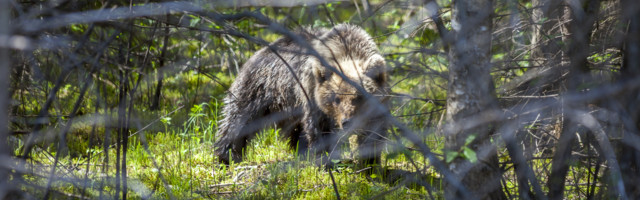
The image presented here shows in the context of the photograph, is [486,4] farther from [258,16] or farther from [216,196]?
[216,196]

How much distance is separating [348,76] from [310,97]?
19.6 inches

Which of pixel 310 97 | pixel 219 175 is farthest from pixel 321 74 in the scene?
pixel 219 175

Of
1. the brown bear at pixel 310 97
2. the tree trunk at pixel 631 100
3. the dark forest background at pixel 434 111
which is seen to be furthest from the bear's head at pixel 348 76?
the tree trunk at pixel 631 100

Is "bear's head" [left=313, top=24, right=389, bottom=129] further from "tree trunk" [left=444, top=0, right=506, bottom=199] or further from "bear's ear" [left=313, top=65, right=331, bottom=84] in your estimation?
"tree trunk" [left=444, top=0, right=506, bottom=199]

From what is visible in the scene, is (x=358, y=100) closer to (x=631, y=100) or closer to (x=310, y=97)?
(x=310, y=97)

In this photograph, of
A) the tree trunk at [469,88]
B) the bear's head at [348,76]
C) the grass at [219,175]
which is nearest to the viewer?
the tree trunk at [469,88]

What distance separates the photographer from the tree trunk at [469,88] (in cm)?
246

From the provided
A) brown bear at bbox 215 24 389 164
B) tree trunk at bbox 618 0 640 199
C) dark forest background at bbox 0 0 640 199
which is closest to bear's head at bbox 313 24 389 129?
brown bear at bbox 215 24 389 164

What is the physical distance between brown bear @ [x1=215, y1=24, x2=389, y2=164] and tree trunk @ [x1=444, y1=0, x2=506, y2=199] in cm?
231

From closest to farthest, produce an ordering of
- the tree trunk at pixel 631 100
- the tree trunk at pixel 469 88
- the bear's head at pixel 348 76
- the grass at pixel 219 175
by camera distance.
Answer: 1. the tree trunk at pixel 469 88
2. the tree trunk at pixel 631 100
3. the grass at pixel 219 175
4. the bear's head at pixel 348 76

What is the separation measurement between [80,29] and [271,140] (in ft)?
7.61

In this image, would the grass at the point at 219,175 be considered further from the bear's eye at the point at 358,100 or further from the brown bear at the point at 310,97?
the bear's eye at the point at 358,100

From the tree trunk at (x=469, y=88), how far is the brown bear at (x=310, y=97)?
7.57 feet

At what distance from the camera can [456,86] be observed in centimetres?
255
